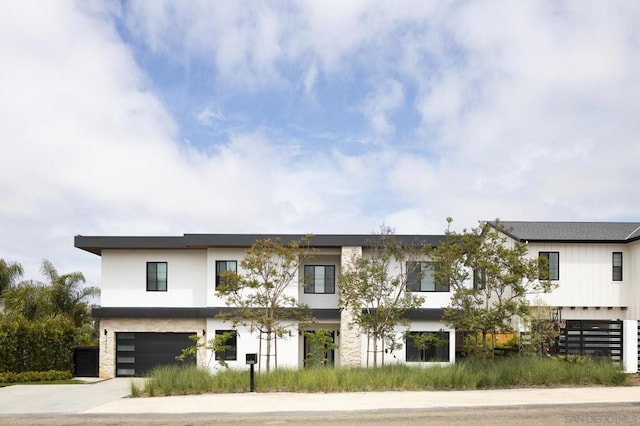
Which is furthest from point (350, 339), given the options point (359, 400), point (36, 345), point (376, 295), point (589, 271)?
point (36, 345)

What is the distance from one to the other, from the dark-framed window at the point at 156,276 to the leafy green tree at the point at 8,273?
43.1 feet

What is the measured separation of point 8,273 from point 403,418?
101ft

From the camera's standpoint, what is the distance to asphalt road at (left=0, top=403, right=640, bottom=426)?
13047mm

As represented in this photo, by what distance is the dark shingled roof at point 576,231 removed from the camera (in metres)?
28.6

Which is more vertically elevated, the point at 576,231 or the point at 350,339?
the point at 576,231

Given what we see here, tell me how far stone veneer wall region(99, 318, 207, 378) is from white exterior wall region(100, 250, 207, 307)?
0.69 meters

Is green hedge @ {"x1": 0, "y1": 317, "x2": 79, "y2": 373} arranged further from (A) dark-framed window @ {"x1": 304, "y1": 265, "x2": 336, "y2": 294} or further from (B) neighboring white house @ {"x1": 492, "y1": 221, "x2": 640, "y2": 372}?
(B) neighboring white house @ {"x1": 492, "y1": 221, "x2": 640, "y2": 372}

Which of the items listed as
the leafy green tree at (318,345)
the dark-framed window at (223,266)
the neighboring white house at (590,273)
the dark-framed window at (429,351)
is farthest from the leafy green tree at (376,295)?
the neighboring white house at (590,273)

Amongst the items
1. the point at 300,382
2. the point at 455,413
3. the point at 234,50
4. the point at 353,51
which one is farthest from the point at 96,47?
the point at 455,413

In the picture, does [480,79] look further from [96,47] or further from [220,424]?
[220,424]

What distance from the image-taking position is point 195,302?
28188 mm

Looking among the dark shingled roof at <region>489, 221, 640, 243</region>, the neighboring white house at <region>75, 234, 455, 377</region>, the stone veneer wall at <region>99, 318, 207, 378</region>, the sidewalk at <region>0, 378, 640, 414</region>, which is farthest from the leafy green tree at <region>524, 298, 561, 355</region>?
the stone veneer wall at <region>99, 318, 207, 378</region>

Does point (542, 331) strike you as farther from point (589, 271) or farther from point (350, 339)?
point (350, 339)

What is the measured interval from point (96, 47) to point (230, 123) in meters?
4.98
